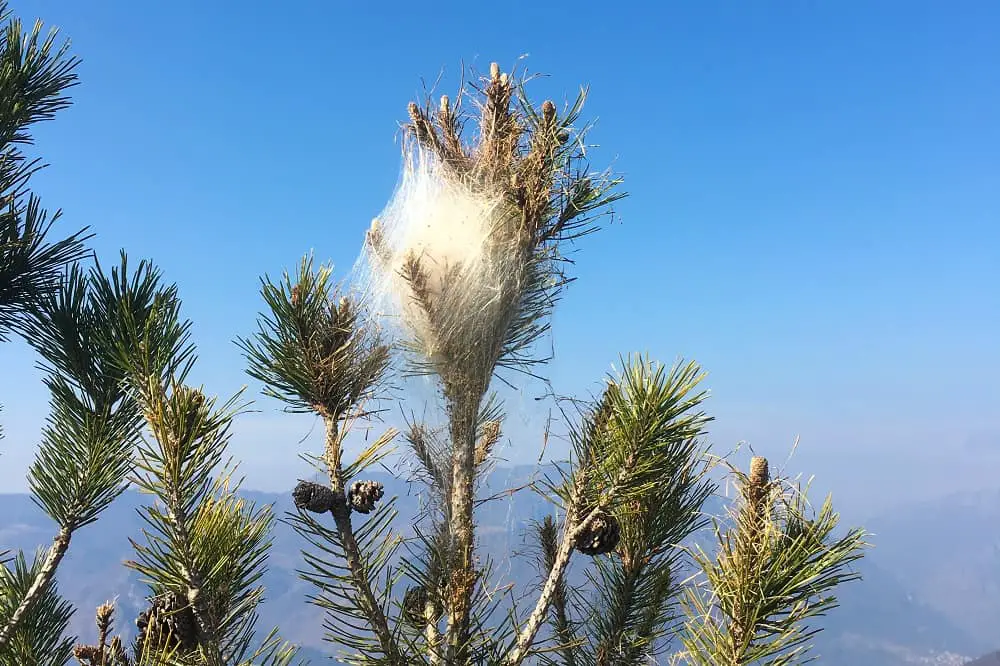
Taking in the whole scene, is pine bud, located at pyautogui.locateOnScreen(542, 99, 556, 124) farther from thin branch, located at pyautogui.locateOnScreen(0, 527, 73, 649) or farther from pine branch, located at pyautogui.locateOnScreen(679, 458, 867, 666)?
thin branch, located at pyautogui.locateOnScreen(0, 527, 73, 649)

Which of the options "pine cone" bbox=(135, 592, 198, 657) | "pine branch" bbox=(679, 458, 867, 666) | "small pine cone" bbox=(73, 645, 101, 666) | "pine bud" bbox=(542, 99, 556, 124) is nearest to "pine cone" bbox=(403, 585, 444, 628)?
"pine cone" bbox=(135, 592, 198, 657)

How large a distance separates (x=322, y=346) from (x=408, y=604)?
0.97 meters

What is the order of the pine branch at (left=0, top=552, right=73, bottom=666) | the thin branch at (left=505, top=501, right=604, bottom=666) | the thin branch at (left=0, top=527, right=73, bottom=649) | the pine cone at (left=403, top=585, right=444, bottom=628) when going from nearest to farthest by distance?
1. the thin branch at (left=505, top=501, right=604, bottom=666)
2. the pine cone at (left=403, top=585, right=444, bottom=628)
3. the thin branch at (left=0, top=527, right=73, bottom=649)
4. the pine branch at (left=0, top=552, right=73, bottom=666)

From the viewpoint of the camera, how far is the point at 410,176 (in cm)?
284

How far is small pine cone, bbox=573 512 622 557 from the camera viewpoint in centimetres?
219

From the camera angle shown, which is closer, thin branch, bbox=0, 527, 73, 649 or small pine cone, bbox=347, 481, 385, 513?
small pine cone, bbox=347, 481, 385, 513

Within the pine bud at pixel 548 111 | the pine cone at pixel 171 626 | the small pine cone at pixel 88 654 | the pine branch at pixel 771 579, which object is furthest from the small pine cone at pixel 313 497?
the pine bud at pixel 548 111

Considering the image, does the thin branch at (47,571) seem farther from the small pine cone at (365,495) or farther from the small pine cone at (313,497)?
the small pine cone at (365,495)

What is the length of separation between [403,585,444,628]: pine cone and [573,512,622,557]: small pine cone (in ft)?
1.79

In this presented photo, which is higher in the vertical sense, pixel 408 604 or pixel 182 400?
pixel 182 400

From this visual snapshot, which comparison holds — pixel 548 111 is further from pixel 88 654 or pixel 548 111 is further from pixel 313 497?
pixel 88 654

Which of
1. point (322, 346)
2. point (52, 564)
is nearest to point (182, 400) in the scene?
point (322, 346)

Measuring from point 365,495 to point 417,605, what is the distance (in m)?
0.55

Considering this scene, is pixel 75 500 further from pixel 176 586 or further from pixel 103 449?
pixel 176 586
